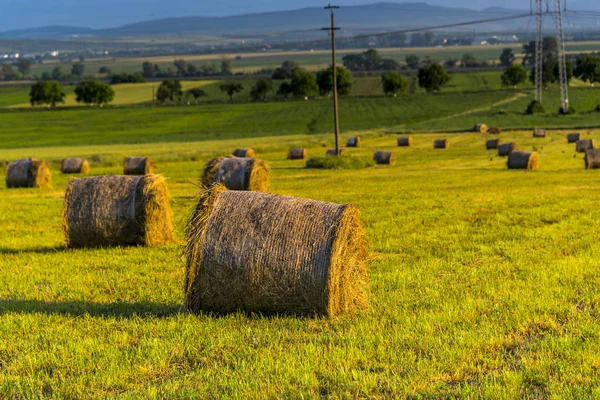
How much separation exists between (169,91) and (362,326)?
15154cm

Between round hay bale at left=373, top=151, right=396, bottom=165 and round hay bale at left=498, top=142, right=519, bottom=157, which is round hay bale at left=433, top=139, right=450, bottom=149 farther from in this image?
round hay bale at left=373, top=151, right=396, bottom=165

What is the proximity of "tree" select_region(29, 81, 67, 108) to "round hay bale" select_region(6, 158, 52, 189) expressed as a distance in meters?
115

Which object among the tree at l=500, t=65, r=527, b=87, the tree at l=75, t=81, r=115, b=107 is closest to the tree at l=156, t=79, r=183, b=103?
the tree at l=75, t=81, r=115, b=107

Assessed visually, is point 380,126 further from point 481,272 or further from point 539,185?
point 481,272

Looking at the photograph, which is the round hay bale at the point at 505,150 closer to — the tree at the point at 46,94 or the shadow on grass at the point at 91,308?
the shadow on grass at the point at 91,308

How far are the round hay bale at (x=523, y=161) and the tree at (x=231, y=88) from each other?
393 feet

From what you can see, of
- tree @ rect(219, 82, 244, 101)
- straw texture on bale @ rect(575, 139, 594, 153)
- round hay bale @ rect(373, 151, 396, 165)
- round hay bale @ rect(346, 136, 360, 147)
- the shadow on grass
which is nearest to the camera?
the shadow on grass

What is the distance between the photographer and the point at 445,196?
28.7m

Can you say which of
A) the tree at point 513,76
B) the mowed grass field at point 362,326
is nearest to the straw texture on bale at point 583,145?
the mowed grass field at point 362,326

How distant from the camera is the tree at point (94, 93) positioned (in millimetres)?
148875

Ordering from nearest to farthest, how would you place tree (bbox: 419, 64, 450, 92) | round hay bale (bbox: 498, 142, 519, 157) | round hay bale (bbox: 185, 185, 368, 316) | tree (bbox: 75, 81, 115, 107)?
round hay bale (bbox: 185, 185, 368, 316), round hay bale (bbox: 498, 142, 519, 157), tree (bbox: 75, 81, 115, 107), tree (bbox: 419, 64, 450, 92)

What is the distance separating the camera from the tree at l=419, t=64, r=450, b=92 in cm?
15400

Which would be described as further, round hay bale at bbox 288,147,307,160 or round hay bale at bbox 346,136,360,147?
round hay bale at bbox 346,136,360,147

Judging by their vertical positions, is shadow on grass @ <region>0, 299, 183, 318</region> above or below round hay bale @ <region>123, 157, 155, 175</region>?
below
